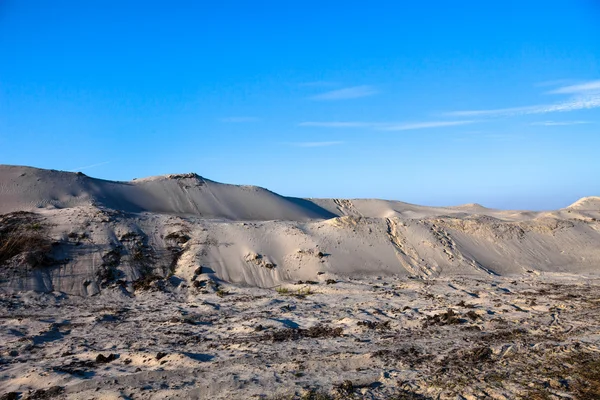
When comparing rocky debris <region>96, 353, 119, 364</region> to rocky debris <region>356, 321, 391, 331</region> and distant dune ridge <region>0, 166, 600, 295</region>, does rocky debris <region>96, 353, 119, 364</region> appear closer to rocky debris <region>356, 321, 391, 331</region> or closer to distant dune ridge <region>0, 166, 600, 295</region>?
rocky debris <region>356, 321, 391, 331</region>

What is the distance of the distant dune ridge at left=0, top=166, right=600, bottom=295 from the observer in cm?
1273

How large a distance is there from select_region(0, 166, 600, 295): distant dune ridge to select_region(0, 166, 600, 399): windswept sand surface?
0.20ft

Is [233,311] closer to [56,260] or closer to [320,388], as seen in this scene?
[320,388]

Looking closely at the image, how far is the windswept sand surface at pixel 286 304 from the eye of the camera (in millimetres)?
5743

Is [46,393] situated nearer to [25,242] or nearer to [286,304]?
[286,304]

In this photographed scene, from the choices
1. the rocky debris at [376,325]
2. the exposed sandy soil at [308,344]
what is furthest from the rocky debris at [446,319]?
the rocky debris at [376,325]

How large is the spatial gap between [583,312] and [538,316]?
1053 millimetres

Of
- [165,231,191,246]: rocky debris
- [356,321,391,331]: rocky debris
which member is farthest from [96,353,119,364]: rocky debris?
[165,231,191,246]: rocky debris

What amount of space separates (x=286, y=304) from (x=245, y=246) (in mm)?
4565

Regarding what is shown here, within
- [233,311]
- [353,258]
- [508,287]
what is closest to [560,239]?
[508,287]

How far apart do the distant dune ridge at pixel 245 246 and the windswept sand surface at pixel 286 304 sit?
0.06m

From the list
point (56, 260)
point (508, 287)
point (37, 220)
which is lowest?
point (508, 287)

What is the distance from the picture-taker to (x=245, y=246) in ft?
49.2

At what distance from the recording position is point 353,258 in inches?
595
